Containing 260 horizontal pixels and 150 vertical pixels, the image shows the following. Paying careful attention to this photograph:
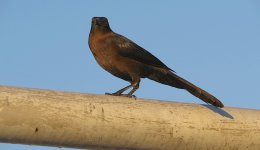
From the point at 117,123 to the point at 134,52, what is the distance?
305cm

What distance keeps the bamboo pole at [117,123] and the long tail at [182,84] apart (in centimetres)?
31

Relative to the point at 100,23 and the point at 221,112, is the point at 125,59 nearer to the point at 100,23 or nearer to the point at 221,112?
the point at 100,23

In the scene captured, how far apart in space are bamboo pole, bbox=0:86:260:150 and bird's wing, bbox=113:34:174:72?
254 centimetres

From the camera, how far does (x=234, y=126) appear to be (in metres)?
2.68

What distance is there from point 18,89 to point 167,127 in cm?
69

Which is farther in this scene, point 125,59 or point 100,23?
point 100,23

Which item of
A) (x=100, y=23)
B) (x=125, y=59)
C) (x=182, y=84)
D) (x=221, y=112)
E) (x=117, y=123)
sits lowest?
(x=117, y=123)

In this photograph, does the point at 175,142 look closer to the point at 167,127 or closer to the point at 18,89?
the point at 167,127

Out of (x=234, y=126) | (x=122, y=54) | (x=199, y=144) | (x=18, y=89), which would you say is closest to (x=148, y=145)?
(x=199, y=144)

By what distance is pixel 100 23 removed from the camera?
5.86m

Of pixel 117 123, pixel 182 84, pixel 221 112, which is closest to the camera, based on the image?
pixel 117 123

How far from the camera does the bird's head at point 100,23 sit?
18.9 feet

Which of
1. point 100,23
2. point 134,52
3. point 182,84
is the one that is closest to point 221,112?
point 182,84

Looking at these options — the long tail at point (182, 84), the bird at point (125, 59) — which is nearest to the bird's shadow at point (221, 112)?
the long tail at point (182, 84)
